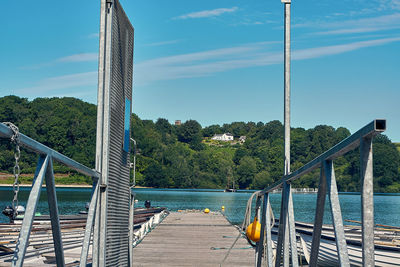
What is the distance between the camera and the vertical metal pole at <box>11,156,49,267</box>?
11.6 feet

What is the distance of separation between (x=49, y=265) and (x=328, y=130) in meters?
96.7

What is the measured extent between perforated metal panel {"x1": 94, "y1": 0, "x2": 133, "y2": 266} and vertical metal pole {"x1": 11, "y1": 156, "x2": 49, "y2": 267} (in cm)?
230

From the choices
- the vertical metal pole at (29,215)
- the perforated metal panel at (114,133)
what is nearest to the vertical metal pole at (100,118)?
the perforated metal panel at (114,133)

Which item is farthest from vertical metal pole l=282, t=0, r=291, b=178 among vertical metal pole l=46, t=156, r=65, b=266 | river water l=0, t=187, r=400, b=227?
river water l=0, t=187, r=400, b=227

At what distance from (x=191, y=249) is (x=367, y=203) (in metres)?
10.3

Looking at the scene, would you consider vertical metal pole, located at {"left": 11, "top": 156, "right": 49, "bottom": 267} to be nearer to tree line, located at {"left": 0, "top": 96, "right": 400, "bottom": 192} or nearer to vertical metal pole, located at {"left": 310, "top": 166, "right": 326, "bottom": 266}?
vertical metal pole, located at {"left": 310, "top": 166, "right": 326, "bottom": 266}

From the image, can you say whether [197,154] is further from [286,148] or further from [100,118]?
[100,118]

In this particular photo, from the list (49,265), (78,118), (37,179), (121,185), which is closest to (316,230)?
(37,179)

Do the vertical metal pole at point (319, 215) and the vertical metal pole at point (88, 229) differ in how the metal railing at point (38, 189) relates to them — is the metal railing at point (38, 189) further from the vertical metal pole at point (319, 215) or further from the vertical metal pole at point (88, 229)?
the vertical metal pole at point (319, 215)

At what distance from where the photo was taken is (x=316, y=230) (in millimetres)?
4402

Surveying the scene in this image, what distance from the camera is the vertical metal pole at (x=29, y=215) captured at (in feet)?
11.6

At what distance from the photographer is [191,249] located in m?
13.1

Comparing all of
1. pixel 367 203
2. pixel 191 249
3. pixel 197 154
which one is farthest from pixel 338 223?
pixel 197 154

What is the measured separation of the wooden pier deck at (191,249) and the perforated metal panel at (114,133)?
116 inches
